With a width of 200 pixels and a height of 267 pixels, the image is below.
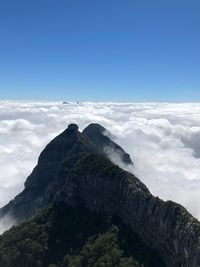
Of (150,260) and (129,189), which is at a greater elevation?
(129,189)

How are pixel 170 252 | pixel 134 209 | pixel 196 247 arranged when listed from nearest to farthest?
pixel 196 247 → pixel 170 252 → pixel 134 209

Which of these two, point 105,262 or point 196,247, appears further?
point 105,262

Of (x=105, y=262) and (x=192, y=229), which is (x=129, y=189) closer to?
(x=105, y=262)

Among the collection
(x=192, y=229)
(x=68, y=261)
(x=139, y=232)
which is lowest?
(x=68, y=261)

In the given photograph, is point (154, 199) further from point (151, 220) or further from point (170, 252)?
point (170, 252)

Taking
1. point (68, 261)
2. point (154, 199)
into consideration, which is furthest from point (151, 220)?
point (68, 261)

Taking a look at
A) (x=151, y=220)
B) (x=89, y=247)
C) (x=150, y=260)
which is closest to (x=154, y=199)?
(x=151, y=220)

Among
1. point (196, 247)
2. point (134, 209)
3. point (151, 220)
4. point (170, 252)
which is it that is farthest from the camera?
point (134, 209)

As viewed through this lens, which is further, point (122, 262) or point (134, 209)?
point (134, 209)
